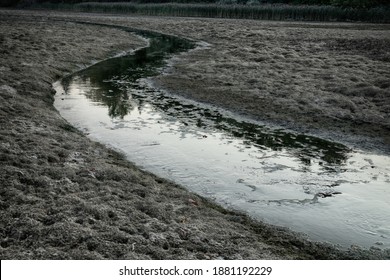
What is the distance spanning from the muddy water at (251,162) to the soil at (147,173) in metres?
Result: 0.72

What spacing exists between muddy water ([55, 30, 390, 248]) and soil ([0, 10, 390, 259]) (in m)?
0.72

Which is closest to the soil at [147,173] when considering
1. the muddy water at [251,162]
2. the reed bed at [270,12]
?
the muddy water at [251,162]

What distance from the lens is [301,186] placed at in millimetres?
10781

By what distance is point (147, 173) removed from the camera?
1109cm

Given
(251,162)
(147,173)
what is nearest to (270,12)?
(251,162)

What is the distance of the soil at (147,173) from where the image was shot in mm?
7148

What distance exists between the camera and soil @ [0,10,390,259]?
715cm

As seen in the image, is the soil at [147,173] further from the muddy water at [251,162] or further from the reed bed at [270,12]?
the reed bed at [270,12]

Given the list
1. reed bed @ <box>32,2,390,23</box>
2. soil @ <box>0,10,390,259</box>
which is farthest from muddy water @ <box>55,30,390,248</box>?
reed bed @ <box>32,2,390,23</box>

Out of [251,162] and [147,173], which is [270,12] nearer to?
[251,162]

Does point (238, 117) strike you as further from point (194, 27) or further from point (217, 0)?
point (217, 0)

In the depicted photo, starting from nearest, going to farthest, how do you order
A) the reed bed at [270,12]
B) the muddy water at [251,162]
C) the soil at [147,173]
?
the soil at [147,173] → the muddy water at [251,162] → the reed bed at [270,12]

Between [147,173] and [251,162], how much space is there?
3350 millimetres

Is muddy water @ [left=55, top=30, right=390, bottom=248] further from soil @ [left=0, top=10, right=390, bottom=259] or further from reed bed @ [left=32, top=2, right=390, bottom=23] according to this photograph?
reed bed @ [left=32, top=2, right=390, bottom=23]
